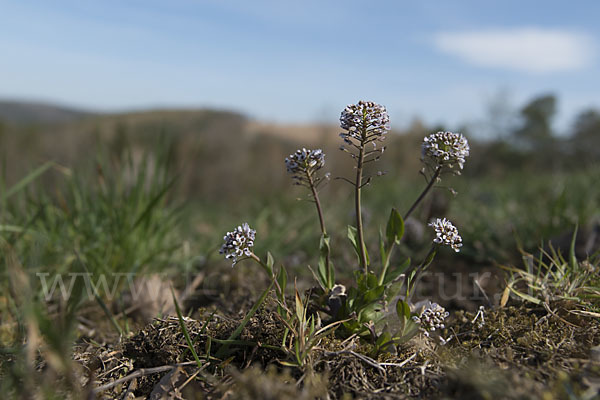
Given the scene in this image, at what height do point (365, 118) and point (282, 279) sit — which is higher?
point (365, 118)

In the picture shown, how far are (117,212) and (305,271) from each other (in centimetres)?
113

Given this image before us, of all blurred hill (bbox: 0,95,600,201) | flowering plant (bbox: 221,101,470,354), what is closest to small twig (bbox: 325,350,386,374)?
flowering plant (bbox: 221,101,470,354)

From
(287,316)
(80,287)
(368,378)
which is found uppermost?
(80,287)

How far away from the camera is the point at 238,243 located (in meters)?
1.32

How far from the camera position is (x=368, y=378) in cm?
133

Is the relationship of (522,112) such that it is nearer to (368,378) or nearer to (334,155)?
(334,155)

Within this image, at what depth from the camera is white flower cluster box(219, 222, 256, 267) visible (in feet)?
4.31

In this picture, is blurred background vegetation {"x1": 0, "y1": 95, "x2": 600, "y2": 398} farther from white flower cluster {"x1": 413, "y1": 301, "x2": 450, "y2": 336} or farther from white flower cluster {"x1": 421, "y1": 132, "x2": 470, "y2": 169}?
white flower cluster {"x1": 413, "y1": 301, "x2": 450, "y2": 336}

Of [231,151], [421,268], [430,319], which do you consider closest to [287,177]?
[231,151]

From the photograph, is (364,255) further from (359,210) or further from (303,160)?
(303,160)

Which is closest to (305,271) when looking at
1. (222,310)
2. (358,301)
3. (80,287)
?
(222,310)


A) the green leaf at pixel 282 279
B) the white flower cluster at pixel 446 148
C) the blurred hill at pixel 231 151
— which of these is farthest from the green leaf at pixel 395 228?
the blurred hill at pixel 231 151

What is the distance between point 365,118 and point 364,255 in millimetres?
449

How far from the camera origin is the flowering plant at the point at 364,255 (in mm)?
1337
